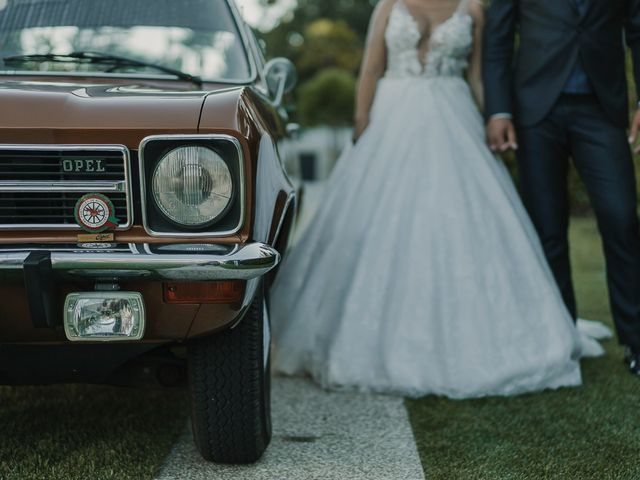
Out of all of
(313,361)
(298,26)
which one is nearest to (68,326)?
(313,361)

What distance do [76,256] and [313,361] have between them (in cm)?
184

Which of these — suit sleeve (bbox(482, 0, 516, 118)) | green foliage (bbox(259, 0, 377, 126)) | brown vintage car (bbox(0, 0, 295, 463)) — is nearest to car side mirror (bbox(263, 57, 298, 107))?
suit sleeve (bbox(482, 0, 516, 118))

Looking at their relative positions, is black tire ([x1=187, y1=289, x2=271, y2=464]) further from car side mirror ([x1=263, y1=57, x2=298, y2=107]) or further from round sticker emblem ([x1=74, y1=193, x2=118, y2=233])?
car side mirror ([x1=263, y1=57, x2=298, y2=107])

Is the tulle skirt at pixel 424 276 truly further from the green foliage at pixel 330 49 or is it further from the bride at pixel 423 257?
the green foliage at pixel 330 49

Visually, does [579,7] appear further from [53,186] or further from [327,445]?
[53,186]

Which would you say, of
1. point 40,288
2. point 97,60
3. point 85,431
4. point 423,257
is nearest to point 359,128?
Answer: point 423,257

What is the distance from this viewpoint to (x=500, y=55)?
4.02m

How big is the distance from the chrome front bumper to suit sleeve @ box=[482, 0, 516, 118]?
208 centimetres

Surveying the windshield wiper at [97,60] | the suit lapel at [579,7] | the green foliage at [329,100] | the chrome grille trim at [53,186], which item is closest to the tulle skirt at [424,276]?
the suit lapel at [579,7]

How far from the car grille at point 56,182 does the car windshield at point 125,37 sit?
886 millimetres

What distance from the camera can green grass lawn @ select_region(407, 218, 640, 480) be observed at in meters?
2.78

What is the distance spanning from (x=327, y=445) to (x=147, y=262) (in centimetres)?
114

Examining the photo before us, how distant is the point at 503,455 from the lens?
9.57 ft

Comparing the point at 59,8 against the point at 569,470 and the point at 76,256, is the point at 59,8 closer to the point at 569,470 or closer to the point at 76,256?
the point at 76,256
